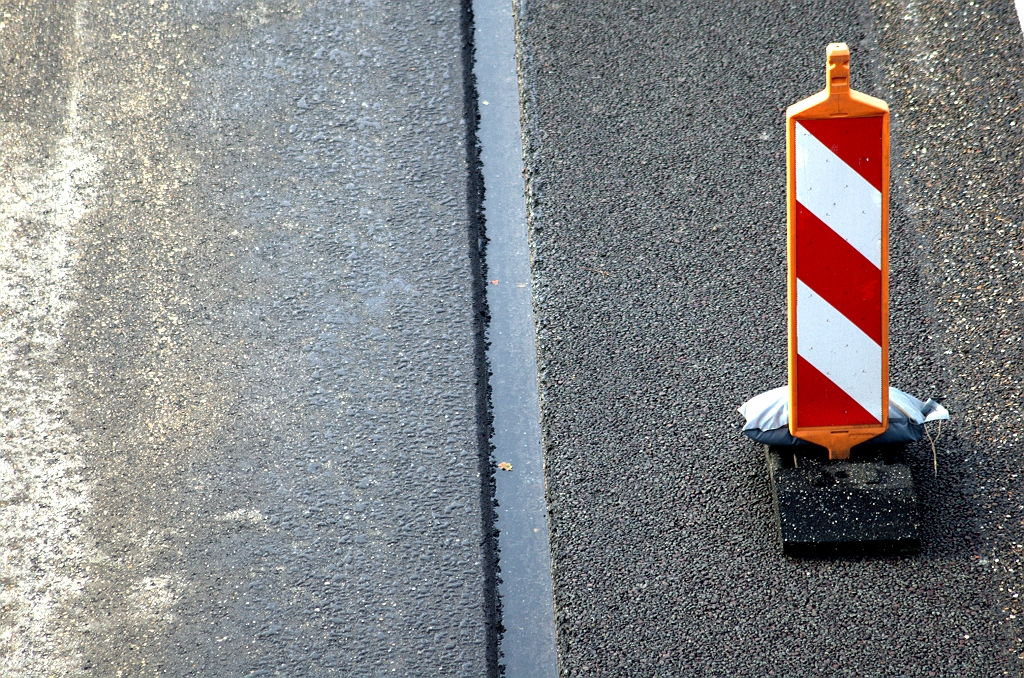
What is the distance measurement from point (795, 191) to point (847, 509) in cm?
95

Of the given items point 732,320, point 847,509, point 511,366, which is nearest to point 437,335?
point 511,366

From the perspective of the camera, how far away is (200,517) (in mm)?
3258

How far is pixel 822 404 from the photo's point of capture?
2.90 m

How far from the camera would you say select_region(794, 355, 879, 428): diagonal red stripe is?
2869 millimetres

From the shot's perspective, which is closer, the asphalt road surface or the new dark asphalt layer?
the new dark asphalt layer

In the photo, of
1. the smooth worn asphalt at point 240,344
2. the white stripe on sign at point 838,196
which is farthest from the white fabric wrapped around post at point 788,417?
the smooth worn asphalt at point 240,344

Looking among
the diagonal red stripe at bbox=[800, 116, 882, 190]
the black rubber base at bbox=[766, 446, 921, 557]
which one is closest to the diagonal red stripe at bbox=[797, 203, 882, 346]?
the diagonal red stripe at bbox=[800, 116, 882, 190]

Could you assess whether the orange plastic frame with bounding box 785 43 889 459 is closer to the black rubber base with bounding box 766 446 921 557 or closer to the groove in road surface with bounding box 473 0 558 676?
the black rubber base with bounding box 766 446 921 557

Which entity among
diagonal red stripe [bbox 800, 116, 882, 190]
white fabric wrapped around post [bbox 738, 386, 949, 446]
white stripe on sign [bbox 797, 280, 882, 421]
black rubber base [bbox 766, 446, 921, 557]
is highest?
diagonal red stripe [bbox 800, 116, 882, 190]

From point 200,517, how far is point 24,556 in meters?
0.58

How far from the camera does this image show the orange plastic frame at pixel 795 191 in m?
2.53

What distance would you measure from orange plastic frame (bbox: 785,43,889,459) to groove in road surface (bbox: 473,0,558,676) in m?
0.89

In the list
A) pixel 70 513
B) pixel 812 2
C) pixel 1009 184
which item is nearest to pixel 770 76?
pixel 812 2

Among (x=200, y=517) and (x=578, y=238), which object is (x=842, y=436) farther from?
(x=200, y=517)
